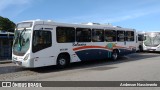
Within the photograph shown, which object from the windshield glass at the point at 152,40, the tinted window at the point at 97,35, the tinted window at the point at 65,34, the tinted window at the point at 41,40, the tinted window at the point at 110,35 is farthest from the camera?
the windshield glass at the point at 152,40

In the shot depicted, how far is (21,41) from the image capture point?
44.9 feet

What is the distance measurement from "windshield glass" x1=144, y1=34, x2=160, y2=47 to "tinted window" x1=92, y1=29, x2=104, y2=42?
566 inches

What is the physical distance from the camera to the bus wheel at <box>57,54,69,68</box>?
14753 mm

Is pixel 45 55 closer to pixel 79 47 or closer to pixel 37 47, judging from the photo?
pixel 37 47

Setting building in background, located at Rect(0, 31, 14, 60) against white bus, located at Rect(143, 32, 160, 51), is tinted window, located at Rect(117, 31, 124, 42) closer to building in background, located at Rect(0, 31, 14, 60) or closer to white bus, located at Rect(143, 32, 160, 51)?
building in background, located at Rect(0, 31, 14, 60)

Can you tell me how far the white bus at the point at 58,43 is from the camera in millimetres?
13258

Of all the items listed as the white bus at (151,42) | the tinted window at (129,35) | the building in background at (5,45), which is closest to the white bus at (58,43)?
the tinted window at (129,35)

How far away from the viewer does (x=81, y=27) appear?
16438mm

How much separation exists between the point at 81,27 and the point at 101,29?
254 cm

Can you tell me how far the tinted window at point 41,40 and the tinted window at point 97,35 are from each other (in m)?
4.47

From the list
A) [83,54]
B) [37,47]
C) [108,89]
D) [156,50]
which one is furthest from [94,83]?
[156,50]

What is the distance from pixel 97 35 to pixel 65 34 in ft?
12.0

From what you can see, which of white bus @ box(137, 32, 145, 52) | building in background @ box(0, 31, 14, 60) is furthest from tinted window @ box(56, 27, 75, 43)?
white bus @ box(137, 32, 145, 52)

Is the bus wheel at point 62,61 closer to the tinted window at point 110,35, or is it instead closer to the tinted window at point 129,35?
the tinted window at point 110,35
